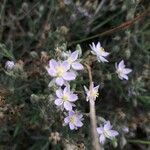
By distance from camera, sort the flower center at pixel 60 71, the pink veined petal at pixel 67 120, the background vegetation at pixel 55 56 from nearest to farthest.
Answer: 1. the flower center at pixel 60 71
2. the pink veined petal at pixel 67 120
3. the background vegetation at pixel 55 56

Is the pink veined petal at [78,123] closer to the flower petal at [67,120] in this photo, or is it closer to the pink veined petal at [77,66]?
the flower petal at [67,120]

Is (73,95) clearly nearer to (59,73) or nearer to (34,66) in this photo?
(59,73)

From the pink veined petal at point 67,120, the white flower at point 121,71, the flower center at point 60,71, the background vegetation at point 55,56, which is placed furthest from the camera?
the white flower at point 121,71

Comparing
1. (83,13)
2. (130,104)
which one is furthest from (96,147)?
(83,13)

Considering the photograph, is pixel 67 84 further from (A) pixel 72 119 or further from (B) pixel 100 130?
(B) pixel 100 130

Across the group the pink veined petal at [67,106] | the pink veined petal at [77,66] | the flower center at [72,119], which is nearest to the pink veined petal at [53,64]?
Result: the pink veined petal at [77,66]
